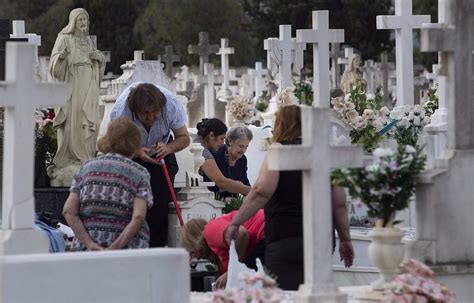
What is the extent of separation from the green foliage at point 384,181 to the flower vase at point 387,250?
118 millimetres

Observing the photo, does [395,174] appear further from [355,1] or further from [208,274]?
[355,1]

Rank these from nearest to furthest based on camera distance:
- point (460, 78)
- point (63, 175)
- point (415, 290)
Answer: point (415, 290)
point (460, 78)
point (63, 175)

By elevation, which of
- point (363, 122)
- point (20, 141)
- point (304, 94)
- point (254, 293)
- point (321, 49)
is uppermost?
point (321, 49)

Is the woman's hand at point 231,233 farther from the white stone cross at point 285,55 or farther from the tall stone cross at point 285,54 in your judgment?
the tall stone cross at point 285,54

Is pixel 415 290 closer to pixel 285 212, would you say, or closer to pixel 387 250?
pixel 387 250

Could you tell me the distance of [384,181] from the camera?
31.4 feet

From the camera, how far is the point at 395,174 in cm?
956

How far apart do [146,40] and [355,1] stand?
10.4 m

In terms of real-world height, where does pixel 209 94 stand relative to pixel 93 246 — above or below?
above

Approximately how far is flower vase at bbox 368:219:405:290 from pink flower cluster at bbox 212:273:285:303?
0.68 m

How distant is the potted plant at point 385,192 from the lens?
376 inches

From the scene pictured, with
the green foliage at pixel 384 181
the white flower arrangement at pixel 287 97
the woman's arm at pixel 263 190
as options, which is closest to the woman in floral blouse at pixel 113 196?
the woman's arm at pixel 263 190

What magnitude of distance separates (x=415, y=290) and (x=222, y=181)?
14.9 feet

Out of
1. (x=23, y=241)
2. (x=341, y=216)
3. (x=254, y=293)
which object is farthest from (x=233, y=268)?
(x=254, y=293)
